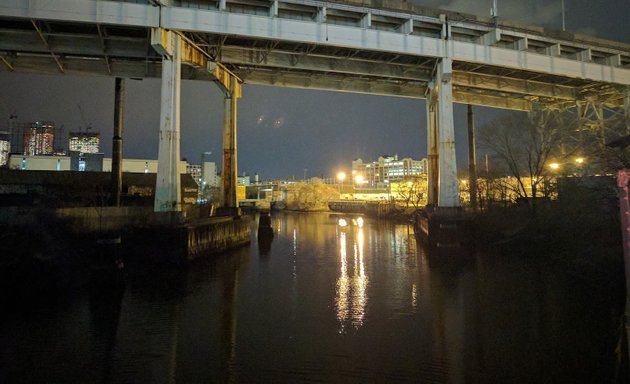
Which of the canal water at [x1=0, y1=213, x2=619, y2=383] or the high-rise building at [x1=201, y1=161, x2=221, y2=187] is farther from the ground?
the high-rise building at [x1=201, y1=161, x2=221, y2=187]

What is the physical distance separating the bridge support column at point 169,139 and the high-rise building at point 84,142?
3113 inches

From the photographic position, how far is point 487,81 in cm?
2836

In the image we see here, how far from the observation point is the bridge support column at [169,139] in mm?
18078

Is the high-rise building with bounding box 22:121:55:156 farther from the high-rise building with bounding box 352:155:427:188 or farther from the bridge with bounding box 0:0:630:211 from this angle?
the high-rise building with bounding box 352:155:427:188

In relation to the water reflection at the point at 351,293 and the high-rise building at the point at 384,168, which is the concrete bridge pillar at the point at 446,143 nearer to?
the water reflection at the point at 351,293

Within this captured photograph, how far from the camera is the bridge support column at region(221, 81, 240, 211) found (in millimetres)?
25578

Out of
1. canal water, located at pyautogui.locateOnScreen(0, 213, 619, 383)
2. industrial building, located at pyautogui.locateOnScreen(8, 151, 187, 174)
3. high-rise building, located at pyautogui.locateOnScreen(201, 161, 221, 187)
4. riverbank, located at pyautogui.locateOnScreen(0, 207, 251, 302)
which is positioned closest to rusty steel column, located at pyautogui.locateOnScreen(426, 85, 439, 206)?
canal water, located at pyautogui.locateOnScreen(0, 213, 619, 383)

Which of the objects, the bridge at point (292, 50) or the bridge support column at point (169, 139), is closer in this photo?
the bridge support column at point (169, 139)

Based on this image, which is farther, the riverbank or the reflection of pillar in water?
the riverbank

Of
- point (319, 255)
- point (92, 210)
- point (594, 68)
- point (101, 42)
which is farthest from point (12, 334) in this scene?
point (594, 68)

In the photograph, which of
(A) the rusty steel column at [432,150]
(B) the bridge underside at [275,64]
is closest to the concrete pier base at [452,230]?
(A) the rusty steel column at [432,150]

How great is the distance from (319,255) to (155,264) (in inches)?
343

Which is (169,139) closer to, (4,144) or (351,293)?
(351,293)

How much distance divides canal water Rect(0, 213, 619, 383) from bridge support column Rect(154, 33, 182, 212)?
405 cm
